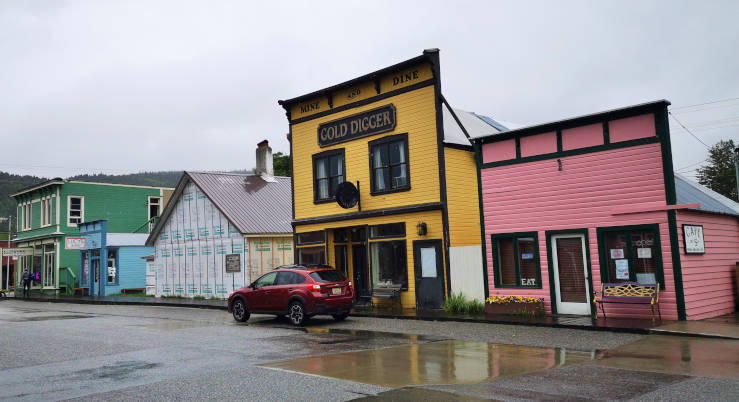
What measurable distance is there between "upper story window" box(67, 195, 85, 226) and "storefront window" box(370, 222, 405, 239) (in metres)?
29.7

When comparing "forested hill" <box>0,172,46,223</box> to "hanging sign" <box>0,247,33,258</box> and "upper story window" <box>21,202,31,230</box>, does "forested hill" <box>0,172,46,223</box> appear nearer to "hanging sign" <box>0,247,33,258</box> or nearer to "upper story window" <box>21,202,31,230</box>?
"upper story window" <box>21,202,31,230</box>

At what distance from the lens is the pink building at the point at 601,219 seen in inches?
566

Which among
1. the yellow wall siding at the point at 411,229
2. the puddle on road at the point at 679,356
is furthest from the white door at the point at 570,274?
the yellow wall siding at the point at 411,229

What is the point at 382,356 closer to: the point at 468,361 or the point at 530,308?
the point at 468,361

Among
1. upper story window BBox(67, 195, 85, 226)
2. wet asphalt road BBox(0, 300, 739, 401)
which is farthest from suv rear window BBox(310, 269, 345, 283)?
upper story window BBox(67, 195, 85, 226)

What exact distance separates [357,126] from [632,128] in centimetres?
1003

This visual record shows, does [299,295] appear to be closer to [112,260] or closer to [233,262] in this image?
[233,262]

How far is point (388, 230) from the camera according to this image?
20.9 meters

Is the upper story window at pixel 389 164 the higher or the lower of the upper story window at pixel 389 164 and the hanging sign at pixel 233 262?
the higher

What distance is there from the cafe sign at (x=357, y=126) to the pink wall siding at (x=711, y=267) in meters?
10.1

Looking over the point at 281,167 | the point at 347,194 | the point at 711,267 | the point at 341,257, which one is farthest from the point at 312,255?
the point at 281,167

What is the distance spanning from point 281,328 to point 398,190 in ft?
22.7

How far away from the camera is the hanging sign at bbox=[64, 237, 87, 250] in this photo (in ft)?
118

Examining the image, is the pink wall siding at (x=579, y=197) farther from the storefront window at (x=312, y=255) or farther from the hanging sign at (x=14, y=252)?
the hanging sign at (x=14, y=252)
